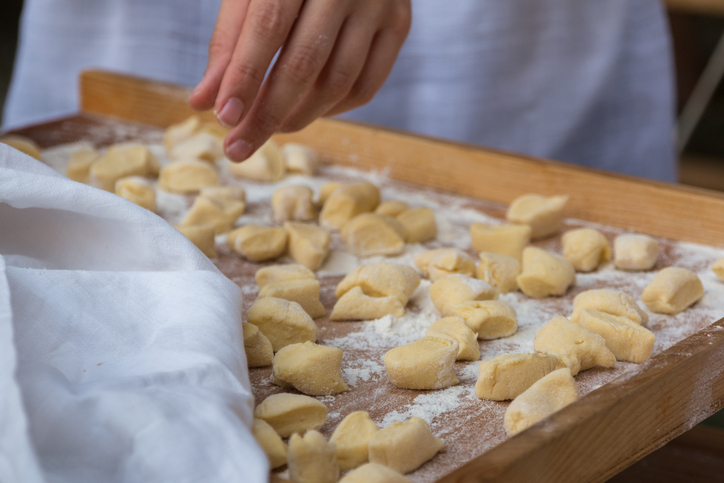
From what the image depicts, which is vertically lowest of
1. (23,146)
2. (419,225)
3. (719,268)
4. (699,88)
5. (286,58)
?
(699,88)

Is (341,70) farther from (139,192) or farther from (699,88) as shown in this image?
(699,88)

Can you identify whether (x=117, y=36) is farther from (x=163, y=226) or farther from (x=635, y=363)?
(x=635, y=363)

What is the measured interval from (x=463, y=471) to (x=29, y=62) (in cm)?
173

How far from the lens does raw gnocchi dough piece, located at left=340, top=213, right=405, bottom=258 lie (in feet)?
3.55

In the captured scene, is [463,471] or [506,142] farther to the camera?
[506,142]

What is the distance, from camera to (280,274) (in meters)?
0.96

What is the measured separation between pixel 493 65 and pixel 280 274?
950 millimetres

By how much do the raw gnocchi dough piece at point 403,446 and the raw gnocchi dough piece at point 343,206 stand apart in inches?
22.2

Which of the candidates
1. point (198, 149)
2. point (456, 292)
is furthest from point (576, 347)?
point (198, 149)

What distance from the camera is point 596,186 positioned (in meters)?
1.20

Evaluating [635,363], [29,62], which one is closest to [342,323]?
[635,363]

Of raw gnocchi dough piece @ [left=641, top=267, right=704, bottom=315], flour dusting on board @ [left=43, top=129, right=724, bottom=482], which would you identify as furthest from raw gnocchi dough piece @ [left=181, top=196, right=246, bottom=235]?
raw gnocchi dough piece @ [left=641, top=267, right=704, bottom=315]

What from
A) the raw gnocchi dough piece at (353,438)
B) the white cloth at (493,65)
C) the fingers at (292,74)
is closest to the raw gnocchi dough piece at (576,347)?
the raw gnocchi dough piece at (353,438)

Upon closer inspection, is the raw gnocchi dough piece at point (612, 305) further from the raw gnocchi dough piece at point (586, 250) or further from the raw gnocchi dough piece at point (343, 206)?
the raw gnocchi dough piece at point (343, 206)
